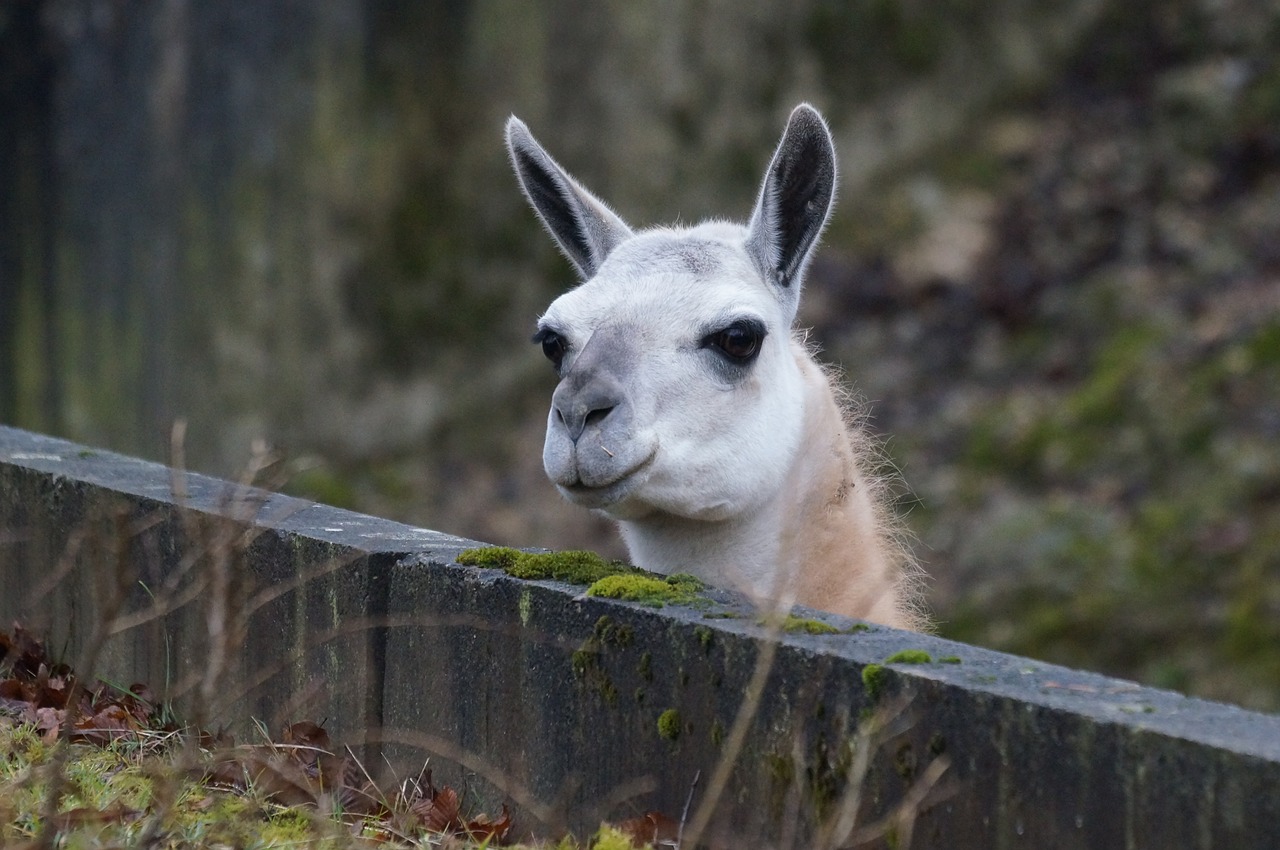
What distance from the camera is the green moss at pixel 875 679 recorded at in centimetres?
325

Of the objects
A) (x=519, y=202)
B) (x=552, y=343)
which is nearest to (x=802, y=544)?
(x=552, y=343)

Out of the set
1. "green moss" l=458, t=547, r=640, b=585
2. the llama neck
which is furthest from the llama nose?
the llama neck

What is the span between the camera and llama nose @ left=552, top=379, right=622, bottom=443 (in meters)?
4.34

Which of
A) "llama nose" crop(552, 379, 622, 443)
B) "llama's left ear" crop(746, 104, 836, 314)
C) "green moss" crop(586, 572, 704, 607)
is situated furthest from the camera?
"llama's left ear" crop(746, 104, 836, 314)

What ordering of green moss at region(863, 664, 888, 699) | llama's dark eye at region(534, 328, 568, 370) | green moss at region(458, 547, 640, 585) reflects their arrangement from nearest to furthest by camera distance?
green moss at region(863, 664, 888, 699)
green moss at region(458, 547, 640, 585)
llama's dark eye at region(534, 328, 568, 370)

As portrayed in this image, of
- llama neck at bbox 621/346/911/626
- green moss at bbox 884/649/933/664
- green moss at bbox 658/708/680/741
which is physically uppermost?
llama neck at bbox 621/346/911/626

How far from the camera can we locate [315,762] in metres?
4.31

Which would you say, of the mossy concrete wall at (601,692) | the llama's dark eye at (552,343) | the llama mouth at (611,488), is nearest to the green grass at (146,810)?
the mossy concrete wall at (601,692)

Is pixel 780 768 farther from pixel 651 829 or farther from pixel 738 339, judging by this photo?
pixel 738 339

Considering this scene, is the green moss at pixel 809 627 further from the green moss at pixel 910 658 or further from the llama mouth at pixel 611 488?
the llama mouth at pixel 611 488

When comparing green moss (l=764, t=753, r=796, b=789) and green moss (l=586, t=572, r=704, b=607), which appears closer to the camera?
green moss (l=764, t=753, r=796, b=789)

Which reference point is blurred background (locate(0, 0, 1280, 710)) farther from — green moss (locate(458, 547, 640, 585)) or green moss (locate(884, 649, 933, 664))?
green moss (locate(884, 649, 933, 664))

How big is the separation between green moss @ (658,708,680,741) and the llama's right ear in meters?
2.18

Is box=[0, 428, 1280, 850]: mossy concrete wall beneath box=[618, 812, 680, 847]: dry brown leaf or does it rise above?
above
